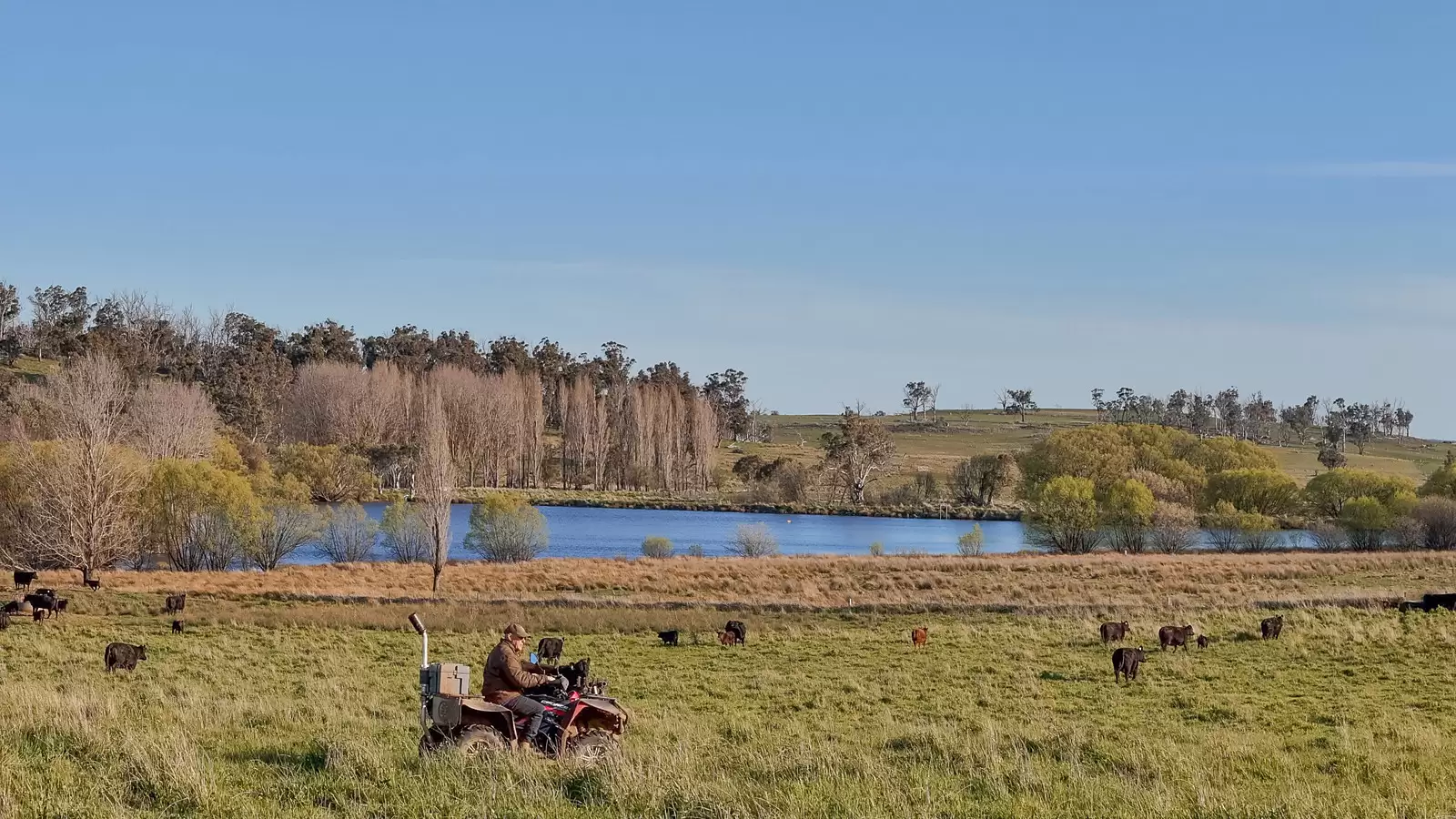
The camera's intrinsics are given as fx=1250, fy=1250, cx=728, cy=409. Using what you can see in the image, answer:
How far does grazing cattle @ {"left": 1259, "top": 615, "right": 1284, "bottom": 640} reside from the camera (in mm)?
27141

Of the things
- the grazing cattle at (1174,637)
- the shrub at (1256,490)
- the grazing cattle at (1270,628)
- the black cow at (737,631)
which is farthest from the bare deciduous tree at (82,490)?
the shrub at (1256,490)

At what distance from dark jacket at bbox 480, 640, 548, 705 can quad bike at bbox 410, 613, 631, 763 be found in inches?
3.5

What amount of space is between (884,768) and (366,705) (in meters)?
8.50

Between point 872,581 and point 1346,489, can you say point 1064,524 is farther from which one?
point 872,581

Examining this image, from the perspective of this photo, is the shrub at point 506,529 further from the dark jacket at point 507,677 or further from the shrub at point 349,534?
the dark jacket at point 507,677

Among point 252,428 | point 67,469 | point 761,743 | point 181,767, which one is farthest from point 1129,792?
point 252,428

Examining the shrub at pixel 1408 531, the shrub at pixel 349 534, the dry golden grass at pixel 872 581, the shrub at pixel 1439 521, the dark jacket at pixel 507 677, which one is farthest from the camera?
the shrub at pixel 1408 531

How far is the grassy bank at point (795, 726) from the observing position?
8.83m

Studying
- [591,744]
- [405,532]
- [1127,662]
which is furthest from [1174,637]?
[405,532]

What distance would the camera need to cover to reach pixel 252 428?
11650cm

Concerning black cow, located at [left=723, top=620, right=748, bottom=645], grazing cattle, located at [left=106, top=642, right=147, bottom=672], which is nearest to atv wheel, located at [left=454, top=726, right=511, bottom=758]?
grazing cattle, located at [left=106, top=642, right=147, bottom=672]

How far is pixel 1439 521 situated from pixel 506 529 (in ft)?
175

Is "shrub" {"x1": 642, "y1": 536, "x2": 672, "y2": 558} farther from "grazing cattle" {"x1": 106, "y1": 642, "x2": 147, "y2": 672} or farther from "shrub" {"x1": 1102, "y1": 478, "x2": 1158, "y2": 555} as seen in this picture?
"grazing cattle" {"x1": 106, "y1": 642, "x2": 147, "y2": 672}

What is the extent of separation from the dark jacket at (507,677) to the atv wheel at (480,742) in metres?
0.32
